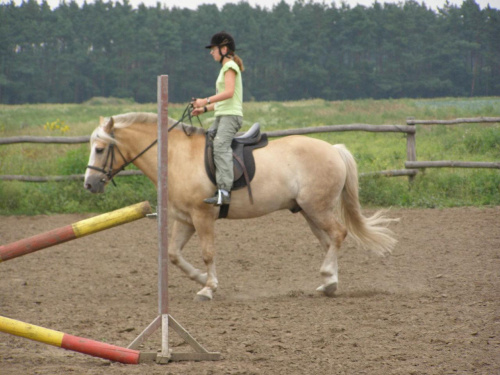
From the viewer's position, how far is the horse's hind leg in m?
6.22

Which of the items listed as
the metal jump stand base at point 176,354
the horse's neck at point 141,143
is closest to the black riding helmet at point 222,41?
the horse's neck at point 141,143

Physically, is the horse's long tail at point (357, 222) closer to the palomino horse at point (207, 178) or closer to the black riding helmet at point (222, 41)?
the palomino horse at point (207, 178)

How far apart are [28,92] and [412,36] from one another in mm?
32314

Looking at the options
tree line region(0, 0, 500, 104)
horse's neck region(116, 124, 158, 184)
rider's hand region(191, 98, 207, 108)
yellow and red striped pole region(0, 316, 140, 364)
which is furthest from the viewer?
tree line region(0, 0, 500, 104)

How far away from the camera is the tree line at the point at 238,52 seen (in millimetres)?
50625

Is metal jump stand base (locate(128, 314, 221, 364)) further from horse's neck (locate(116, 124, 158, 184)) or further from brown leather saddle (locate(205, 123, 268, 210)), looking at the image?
horse's neck (locate(116, 124, 158, 184))

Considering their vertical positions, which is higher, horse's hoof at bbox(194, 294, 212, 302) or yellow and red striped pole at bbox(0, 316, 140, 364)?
yellow and red striped pole at bbox(0, 316, 140, 364)

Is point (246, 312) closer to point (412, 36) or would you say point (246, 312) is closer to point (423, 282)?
point (423, 282)

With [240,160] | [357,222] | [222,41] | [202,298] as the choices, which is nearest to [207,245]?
[202,298]

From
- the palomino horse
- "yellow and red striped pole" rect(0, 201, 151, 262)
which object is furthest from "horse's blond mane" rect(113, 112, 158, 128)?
"yellow and red striped pole" rect(0, 201, 151, 262)

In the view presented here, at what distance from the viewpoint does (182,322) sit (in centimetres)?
513

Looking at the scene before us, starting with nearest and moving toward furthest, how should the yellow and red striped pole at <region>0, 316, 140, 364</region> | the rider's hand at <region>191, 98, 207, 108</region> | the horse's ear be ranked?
1. the yellow and red striped pole at <region>0, 316, 140, 364</region>
2. the rider's hand at <region>191, 98, 207, 108</region>
3. the horse's ear

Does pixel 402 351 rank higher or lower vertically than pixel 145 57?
lower

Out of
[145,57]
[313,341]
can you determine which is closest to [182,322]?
[313,341]
